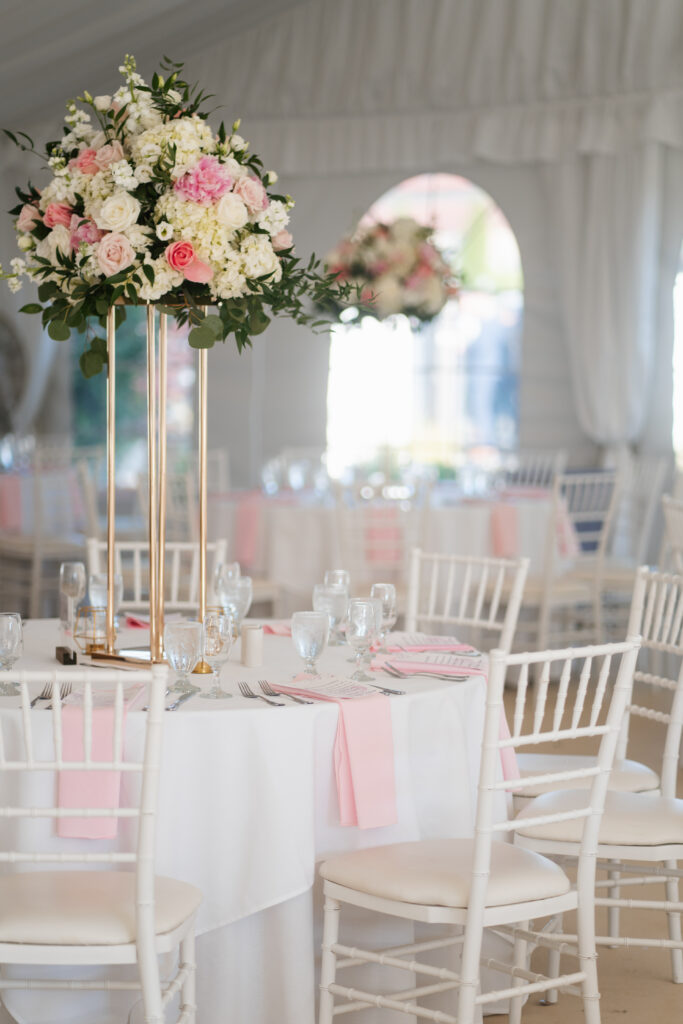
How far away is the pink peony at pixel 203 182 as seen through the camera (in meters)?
2.50

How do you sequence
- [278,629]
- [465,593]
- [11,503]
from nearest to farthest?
[278,629] < [465,593] < [11,503]

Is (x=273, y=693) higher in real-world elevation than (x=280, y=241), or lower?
lower

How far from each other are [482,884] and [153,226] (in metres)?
1.46

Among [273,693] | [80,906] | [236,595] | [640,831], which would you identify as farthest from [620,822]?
[80,906]

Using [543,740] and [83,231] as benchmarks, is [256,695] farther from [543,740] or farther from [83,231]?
[83,231]

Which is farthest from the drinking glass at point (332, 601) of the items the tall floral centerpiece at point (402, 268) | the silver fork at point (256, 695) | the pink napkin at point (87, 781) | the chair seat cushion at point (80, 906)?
the tall floral centerpiece at point (402, 268)

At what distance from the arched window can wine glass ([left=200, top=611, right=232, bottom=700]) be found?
5.90m

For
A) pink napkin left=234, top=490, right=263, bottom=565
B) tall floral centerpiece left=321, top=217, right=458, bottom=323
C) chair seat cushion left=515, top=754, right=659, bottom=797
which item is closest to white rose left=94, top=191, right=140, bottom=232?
chair seat cushion left=515, top=754, right=659, bottom=797

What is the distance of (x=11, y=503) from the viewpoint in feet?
23.2

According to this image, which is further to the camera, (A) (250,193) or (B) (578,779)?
(B) (578,779)

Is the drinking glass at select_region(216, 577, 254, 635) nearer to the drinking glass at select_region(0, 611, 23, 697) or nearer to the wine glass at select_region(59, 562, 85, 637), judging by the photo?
the wine glass at select_region(59, 562, 85, 637)

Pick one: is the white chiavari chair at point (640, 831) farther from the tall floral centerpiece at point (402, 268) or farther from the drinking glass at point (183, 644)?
the tall floral centerpiece at point (402, 268)

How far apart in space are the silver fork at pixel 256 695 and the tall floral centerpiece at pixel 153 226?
407 mm

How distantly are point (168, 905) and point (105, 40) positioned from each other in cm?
529
